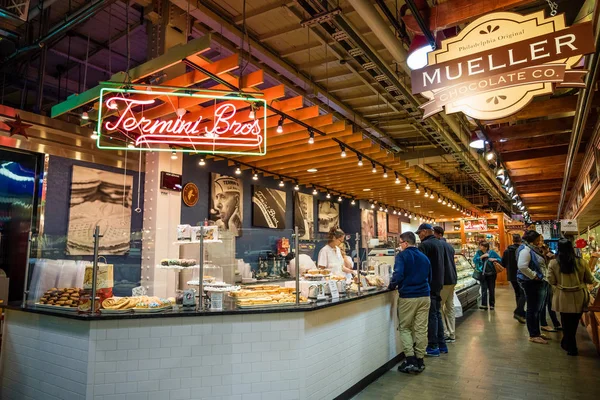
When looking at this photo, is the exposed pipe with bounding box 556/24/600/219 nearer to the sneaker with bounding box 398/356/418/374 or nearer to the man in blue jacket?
the man in blue jacket

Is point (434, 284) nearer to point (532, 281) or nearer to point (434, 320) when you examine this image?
point (434, 320)

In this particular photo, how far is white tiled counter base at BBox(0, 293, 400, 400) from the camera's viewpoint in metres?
3.50

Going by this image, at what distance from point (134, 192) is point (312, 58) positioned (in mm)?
4247

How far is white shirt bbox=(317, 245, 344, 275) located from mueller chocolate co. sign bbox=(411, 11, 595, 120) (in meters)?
3.04

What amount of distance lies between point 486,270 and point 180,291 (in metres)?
8.24

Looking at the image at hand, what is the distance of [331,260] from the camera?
5.99 metres

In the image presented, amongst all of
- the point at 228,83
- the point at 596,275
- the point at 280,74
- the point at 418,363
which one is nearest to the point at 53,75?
the point at 280,74

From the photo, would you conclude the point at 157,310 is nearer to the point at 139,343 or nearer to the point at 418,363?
the point at 139,343

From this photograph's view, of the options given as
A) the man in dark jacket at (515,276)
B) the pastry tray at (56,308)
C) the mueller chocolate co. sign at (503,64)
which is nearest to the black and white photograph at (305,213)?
the man in dark jacket at (515,276)

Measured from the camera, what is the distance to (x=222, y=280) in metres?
4.70

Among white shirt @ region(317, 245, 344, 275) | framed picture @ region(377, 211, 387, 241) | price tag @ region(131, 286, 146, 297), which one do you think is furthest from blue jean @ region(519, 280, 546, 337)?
framed picture @ region(377, 211, 387, 241)

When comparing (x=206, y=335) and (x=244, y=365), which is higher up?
(x=206, y=335)

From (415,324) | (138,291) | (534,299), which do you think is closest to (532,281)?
(534,299)

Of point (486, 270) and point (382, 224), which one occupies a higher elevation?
point (382, 224)
